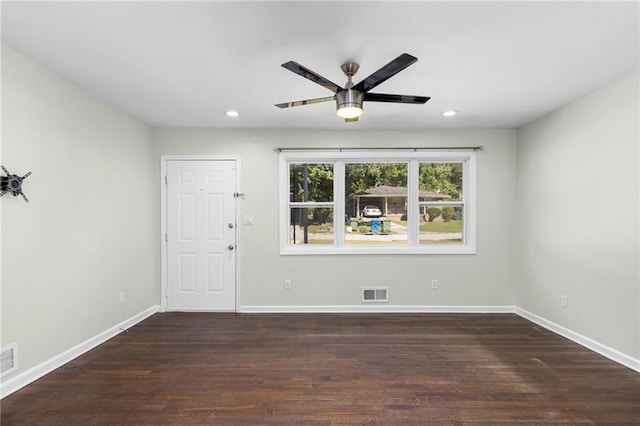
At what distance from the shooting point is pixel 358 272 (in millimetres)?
3855

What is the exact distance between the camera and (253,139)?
151 inches

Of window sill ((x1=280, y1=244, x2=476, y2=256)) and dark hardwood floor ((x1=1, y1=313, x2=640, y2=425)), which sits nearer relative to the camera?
dark hardwood floor ((x1=1, y1=313, x2=640, y2=425))

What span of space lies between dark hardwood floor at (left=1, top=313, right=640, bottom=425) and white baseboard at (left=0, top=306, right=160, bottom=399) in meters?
0.06

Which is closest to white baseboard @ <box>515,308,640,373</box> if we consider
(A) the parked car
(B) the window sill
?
(B) the window sill

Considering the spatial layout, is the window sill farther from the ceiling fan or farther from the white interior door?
the ceiling fan

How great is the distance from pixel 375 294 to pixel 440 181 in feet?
5.90

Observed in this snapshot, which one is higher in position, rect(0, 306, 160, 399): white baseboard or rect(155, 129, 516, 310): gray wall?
rect(155, 129, 516, 310): gray wall

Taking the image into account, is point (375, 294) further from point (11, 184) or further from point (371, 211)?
point (11, 184)

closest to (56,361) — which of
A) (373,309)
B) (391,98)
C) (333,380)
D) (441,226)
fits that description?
(333,380)

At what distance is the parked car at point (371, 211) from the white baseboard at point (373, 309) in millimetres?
1201

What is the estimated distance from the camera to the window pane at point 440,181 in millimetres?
3982

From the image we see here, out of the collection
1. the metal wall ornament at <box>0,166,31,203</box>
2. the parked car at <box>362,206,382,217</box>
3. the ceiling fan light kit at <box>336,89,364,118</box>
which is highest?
the ceiling fan light kit at <box>336,89,364,118</box>

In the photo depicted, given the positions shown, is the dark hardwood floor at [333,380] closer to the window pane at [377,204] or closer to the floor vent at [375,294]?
the floor vent at [375,294]

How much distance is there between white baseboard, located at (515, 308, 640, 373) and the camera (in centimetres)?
243
